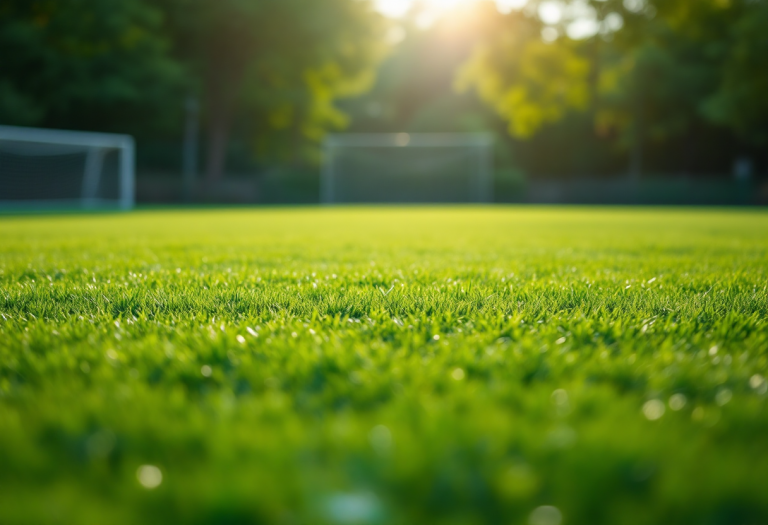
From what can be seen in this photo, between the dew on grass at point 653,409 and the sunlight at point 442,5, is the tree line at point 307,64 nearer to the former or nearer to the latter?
the sunlight at point 442,5

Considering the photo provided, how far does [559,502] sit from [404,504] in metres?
0.25

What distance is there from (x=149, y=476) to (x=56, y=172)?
2622 centimetres

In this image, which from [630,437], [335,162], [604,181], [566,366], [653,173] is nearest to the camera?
[630,437]

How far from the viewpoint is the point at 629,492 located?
3.27 ft

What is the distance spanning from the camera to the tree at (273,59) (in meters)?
29.0

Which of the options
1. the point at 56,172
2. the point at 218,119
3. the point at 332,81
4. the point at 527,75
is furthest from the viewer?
the point at 332,81

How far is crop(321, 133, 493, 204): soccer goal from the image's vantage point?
2853 cm

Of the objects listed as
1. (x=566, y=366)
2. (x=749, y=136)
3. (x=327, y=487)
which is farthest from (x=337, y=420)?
(x=749, y=136)

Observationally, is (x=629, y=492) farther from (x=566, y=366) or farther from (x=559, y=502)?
(x=566, y=366)

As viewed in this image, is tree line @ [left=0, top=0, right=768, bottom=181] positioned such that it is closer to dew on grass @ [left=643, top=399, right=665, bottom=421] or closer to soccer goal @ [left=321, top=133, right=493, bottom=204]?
soccer goal @ [left=321, top=133, right=493, bottom=204]

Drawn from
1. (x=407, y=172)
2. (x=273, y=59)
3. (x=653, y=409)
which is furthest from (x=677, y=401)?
(x=273, y=59)

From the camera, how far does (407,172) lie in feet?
95.2

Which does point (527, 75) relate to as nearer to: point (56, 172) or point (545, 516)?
point (56, 172)

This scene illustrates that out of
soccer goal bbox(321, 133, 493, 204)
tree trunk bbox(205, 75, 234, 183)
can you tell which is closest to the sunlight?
soccer goal bbox(321, 133, 493, 204)
